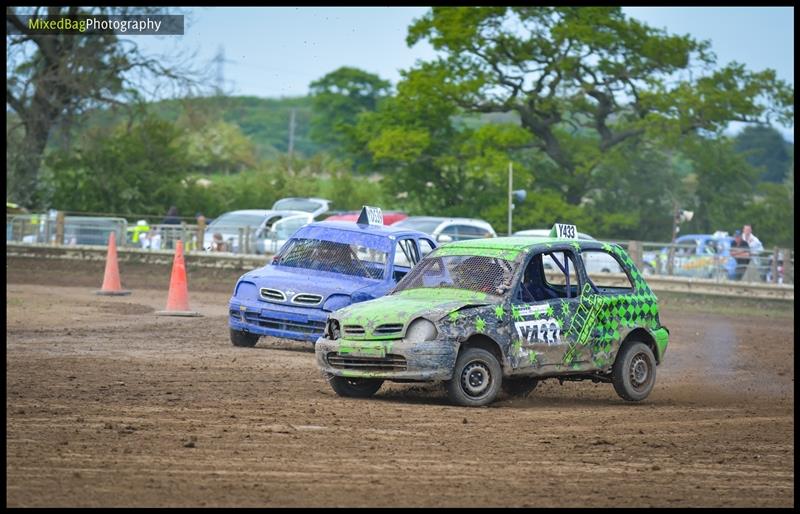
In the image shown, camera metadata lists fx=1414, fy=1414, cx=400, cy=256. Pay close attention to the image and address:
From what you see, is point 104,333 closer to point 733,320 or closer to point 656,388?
point 656,388

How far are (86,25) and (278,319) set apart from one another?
2714 cm

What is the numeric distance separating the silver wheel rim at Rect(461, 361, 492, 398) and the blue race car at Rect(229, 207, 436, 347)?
424cm

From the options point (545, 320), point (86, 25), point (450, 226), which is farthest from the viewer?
point (86, 25)

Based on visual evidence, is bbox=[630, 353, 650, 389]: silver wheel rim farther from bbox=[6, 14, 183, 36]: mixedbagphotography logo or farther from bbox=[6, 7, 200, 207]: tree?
bbox=[6, 7, 200, 207]: tree

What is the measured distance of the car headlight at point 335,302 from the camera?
1627 cm

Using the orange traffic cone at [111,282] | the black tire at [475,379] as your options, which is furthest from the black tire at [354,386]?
the orange traffic cone at [111,282]

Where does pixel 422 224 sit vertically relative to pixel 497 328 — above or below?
above

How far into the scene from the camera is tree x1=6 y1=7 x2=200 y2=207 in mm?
46406

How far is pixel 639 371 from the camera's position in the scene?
13.4 m

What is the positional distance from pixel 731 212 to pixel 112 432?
43521 millimetres

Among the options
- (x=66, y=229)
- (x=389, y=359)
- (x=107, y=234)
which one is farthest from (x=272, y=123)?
(x=389, y=359)

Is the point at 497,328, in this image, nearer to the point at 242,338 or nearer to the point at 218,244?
the point at 242,338

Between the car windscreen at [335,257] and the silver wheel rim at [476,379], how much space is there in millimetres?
4687

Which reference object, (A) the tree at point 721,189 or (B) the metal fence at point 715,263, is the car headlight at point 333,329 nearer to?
(B) the metal fence at point 715,263
